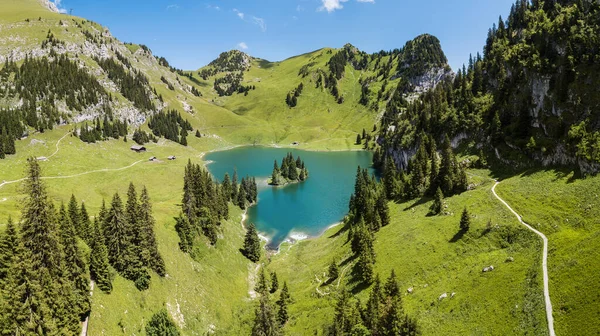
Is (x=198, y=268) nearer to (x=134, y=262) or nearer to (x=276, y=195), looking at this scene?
(x=134, y=262)

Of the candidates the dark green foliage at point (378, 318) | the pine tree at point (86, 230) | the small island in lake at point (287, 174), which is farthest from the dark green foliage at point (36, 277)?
the small island in lake at point (287, 174)

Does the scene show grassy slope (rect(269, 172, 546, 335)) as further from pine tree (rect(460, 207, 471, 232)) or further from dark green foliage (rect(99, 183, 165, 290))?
dark green foliage (rect(99, 183, 165, 290))

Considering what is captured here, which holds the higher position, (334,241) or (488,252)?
(488,252)

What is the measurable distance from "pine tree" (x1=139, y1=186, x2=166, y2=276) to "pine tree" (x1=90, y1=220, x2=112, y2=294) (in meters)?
9.53

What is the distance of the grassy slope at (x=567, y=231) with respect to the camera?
3550 centimetres

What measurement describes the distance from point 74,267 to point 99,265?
7.08 m

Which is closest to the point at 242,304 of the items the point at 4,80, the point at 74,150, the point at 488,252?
the point at 488,252

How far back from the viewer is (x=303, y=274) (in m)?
83.6

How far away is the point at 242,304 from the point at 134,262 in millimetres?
27669

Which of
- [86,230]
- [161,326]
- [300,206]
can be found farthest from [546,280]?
[300,206]

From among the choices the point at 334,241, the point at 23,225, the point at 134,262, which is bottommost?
the point at 334,241

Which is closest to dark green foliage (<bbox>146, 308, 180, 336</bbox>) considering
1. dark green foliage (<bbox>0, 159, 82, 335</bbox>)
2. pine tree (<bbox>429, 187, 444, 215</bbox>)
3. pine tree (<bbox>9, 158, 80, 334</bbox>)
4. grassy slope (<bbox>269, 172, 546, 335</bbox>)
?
dark green foliage (<bbox>0, 159, 82, 335</bbox>)

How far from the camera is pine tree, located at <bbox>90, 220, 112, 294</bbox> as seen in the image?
156 ft

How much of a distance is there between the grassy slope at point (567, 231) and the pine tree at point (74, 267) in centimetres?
5888
